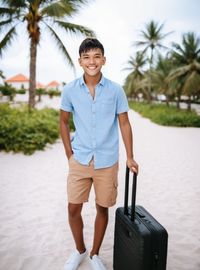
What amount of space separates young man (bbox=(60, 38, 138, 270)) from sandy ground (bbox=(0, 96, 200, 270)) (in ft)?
3.00

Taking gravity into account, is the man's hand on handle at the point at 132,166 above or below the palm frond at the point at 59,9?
below

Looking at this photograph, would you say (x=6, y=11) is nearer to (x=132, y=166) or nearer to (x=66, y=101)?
(x=66, y=101)

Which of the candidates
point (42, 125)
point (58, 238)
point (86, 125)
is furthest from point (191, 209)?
point (42, 125)

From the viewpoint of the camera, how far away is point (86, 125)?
2.13m

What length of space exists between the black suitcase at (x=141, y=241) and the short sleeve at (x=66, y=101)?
2.60 feet

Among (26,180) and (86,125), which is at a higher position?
(86,125)

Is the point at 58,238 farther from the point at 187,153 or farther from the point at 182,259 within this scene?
the point at 187,153

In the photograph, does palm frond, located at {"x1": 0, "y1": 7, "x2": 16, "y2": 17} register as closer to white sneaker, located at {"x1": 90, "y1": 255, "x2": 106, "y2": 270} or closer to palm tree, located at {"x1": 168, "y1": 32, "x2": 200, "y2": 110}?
white sneaker, located at {"x1": 90, "y1": 255, "x2": 106, "y2": 270}

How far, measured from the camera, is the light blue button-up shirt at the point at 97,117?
210 centimetres

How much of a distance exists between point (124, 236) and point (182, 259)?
1.06 m

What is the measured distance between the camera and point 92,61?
6.86 ft

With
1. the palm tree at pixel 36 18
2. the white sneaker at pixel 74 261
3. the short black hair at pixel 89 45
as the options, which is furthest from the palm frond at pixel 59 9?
the white sneaker at pixel 74 261

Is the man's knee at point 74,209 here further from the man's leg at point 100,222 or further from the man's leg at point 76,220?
the man's leg at point 100,222

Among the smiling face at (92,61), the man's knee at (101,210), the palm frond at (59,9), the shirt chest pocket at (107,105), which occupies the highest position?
the palm frond at (59,9)
